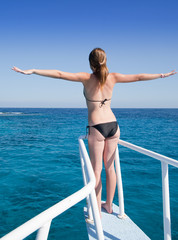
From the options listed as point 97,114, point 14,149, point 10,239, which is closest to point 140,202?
point 97,114

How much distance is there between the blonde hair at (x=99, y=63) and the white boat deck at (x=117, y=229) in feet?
5.99

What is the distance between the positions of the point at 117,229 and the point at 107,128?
1.30 meters

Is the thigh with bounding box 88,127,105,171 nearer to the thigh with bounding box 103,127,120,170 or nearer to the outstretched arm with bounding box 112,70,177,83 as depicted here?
the thigh with bounding box 103,127,120,170

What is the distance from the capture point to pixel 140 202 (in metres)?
5.63

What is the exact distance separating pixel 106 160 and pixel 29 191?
4.37m

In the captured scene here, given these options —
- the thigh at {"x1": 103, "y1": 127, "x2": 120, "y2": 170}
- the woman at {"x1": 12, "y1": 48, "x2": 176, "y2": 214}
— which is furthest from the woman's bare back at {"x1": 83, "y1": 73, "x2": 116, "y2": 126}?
the thigh at {"x1": 103, "y1": 127, "x2": 120, "y2": 170}

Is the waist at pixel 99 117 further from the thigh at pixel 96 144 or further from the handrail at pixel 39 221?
the handrail at pixel 39 221

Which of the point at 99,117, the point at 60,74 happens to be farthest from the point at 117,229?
the point at 60,74

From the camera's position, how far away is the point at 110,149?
2.55 meters

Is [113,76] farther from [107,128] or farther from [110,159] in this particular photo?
[110,159]

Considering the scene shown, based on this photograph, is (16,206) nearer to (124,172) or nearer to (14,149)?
(124,172)

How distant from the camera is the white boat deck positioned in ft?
7.54

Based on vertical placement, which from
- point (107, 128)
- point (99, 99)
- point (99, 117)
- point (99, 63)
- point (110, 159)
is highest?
point (99, 63)

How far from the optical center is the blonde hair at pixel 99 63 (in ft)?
7.47
